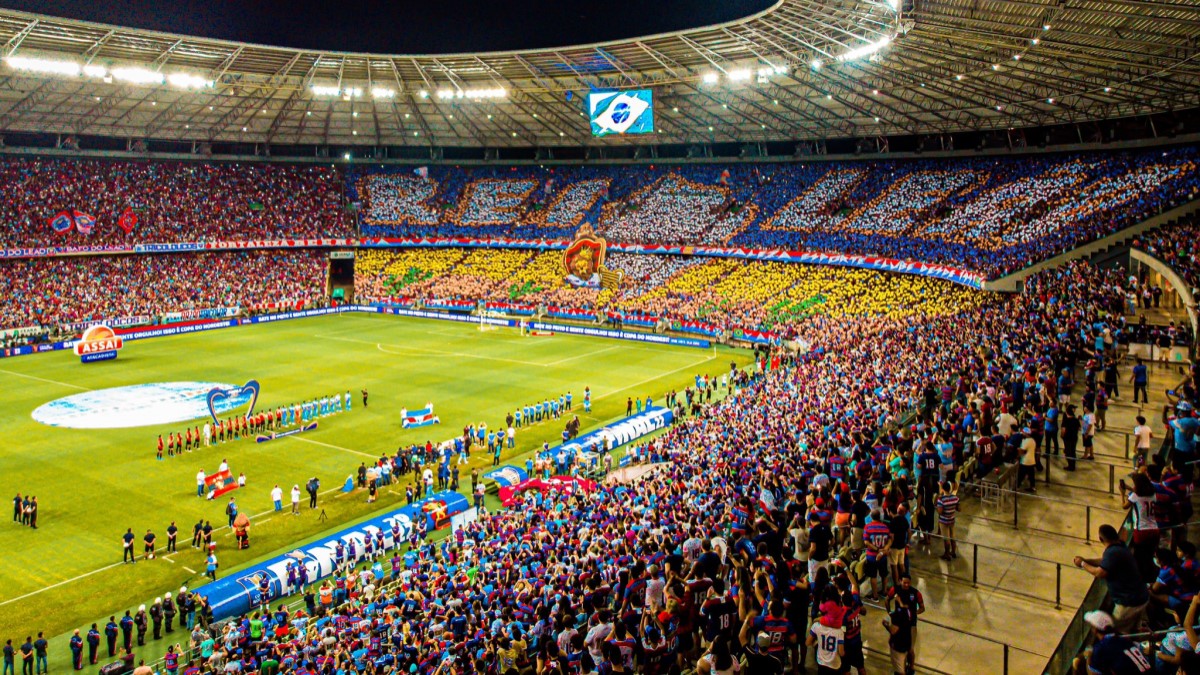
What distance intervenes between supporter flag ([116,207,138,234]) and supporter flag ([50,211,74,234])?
12.1 feet

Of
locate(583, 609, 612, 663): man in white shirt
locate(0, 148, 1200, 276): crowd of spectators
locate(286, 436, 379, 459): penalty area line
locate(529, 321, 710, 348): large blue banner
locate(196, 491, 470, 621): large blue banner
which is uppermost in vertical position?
locate(0, 148, 1200, 276): crowd of spectators

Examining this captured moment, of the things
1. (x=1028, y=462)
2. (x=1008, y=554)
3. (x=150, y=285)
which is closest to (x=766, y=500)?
(x=1008, y=554)

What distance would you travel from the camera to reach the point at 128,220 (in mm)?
74500

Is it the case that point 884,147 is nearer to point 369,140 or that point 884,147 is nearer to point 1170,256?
point 1170,256

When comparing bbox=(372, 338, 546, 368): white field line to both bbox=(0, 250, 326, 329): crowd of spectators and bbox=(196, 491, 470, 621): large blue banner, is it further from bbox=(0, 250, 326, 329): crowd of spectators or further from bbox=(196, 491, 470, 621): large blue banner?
bbox=(196, 491, 470, 621): large blue banner

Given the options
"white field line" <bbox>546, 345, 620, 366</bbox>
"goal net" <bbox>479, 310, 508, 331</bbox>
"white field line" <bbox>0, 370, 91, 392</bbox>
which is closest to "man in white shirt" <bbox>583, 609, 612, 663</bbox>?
"white field line" <bbox>546, 345, 620, 366</bbox>

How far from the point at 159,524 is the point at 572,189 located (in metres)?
65.9

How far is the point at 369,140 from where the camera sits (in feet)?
287

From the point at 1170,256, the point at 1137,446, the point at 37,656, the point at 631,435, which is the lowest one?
the point at 37,656

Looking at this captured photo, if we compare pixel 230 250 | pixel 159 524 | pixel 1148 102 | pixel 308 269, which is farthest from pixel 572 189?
pixel 159 524

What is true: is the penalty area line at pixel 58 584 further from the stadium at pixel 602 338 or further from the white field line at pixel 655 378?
the white field line at pixel 655 378

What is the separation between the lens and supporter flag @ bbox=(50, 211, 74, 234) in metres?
70.1

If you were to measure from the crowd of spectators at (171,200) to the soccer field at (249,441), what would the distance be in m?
15.4

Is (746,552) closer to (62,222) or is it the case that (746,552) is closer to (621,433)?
(621,433)
